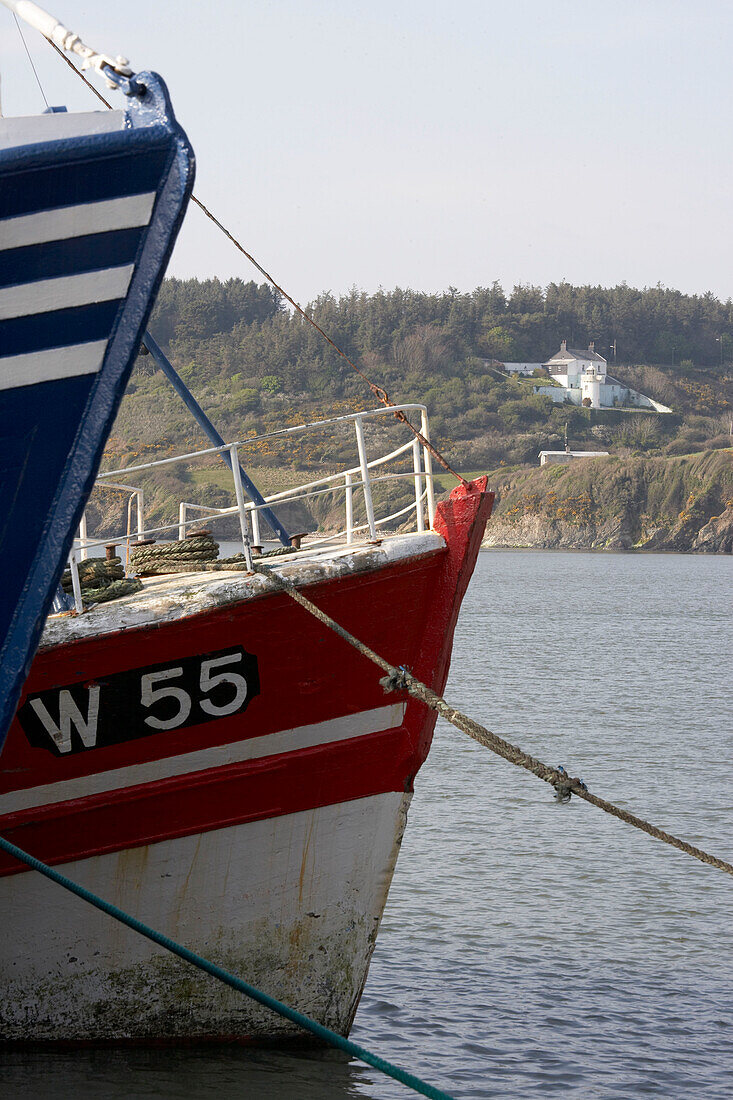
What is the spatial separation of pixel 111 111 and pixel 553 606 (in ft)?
164

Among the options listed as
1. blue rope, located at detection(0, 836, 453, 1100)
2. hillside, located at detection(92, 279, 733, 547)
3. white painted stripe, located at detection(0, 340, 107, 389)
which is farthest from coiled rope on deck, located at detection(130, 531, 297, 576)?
hillside, located at detection(92, 279, 733, 547)

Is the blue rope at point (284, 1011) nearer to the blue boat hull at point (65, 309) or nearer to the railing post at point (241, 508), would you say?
the blue boat hull at point (65, 309)

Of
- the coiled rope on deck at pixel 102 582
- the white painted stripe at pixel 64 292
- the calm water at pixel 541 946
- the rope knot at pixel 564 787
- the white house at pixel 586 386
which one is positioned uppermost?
the white painted stripe at pixel 64 292

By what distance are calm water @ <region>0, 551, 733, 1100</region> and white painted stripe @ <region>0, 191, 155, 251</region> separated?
5.07 meters

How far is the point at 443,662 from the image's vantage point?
7.61m

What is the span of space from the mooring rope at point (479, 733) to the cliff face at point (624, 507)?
108 metres

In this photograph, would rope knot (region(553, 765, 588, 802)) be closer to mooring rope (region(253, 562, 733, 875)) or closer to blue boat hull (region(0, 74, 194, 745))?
mooring rope (region(253, 562, 733, 875))

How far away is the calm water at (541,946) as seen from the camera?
764 cm

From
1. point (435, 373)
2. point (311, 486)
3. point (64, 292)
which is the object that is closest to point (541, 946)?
point (311, 486)

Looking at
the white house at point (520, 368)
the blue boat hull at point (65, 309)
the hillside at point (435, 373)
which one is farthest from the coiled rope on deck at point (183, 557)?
the white house at point (520, 368)

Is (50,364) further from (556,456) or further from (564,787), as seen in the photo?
(556,456)

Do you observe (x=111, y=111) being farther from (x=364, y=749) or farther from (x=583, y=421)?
(x=583, y=421)

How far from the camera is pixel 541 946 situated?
1044cm

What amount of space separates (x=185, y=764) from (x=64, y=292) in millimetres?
3416
